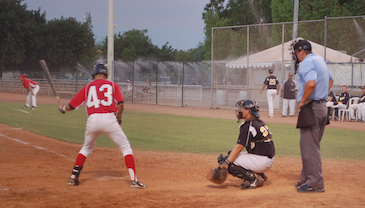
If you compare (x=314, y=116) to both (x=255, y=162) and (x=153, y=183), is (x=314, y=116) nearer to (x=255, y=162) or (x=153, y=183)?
(x=255, y=162)

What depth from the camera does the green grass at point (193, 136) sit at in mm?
9414

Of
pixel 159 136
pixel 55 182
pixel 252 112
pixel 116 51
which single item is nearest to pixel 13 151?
pixel 55 182

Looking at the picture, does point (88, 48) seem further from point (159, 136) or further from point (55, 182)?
point (55, 182)

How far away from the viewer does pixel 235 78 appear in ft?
74.5

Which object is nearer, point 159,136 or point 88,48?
point 159,136

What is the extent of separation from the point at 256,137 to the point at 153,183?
1.85m

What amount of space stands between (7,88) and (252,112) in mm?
40129

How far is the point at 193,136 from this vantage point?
11.7m

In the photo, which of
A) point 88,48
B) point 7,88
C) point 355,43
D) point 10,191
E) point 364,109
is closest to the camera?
point 10,191

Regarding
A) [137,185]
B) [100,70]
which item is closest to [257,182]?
[137,185]

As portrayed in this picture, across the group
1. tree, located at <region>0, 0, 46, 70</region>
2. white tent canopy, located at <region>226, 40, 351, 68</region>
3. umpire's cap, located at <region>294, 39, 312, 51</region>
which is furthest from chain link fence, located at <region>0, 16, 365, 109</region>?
tree, located at <region>0, 0, 46, 70</region>

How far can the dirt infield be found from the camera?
4613 millimetres

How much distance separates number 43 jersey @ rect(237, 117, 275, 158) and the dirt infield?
0.58 metres

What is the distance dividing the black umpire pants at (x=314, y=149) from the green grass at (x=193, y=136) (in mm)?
3591
